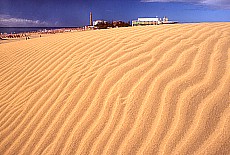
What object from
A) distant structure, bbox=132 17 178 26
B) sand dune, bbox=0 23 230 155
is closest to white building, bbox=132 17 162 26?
distant structure, bbox=132 17 178 26

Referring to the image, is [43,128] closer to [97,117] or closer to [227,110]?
[97,117]

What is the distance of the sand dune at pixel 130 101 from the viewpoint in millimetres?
2234

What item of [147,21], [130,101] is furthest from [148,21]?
[130,101]

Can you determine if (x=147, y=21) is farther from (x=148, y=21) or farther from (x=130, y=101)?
(x=130, y=101)

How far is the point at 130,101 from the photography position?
267 centimetres

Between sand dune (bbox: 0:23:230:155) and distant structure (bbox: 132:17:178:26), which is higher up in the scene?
distant structure (bbox: 132:17:178:26)

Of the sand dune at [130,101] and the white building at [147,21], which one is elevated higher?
the white building at [147,21]

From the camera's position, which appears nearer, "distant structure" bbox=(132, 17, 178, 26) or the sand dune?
the sand dune

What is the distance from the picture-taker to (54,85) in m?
3.51

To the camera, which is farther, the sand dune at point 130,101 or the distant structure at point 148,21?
the distant structure at point 148,21

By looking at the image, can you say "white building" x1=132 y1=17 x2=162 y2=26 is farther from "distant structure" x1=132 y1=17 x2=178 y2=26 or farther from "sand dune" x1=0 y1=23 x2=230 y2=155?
"sand dune" x1=0 y1=23 x2=230 y2=155

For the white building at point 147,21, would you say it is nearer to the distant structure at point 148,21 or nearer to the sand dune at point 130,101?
the distant structure at point 148,21

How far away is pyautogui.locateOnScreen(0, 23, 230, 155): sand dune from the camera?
223 centimetres

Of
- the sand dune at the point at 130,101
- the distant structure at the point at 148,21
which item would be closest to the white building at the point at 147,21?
the distant structure at the point at 148,21
